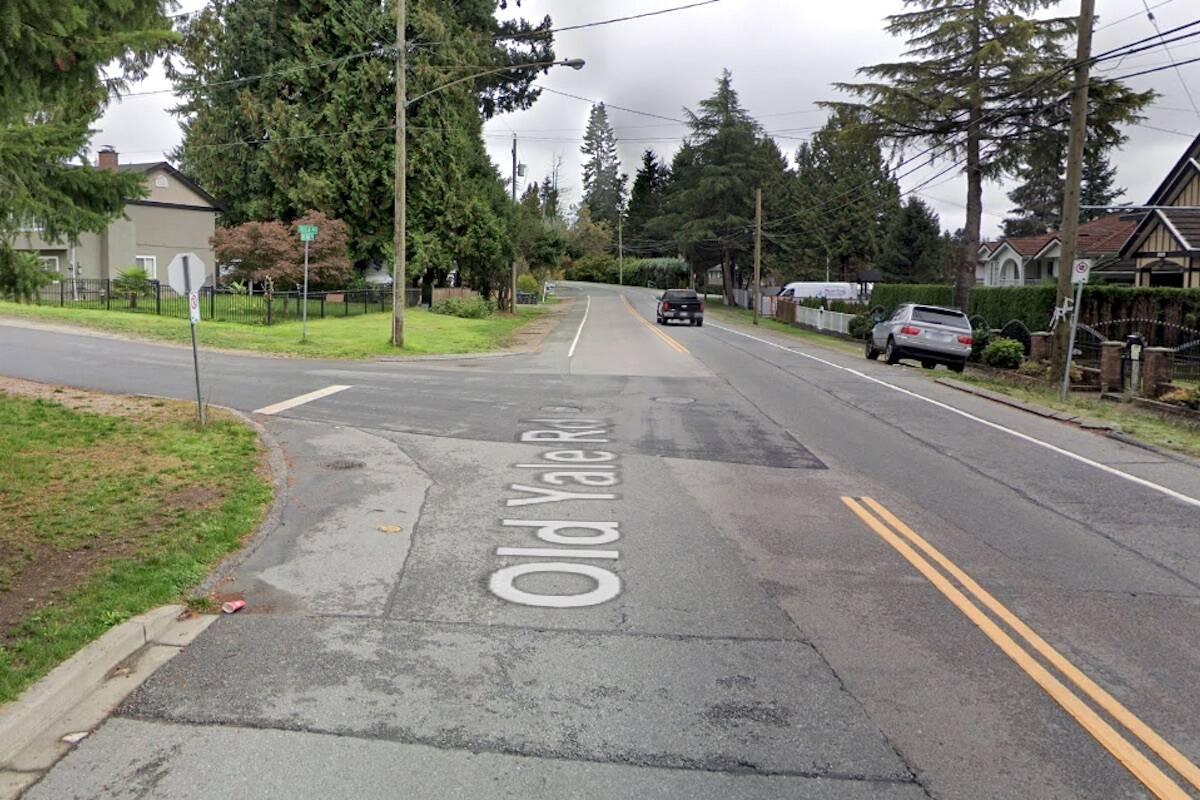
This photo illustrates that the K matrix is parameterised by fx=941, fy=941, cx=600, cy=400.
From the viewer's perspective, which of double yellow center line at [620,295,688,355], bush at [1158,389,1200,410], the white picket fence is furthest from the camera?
the white picket fence

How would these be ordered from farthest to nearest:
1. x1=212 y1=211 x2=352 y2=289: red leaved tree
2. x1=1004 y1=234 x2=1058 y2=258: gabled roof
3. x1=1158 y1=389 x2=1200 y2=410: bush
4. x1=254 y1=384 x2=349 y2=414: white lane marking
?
x1=1004 y1=234 x2=1058 y2=258: gabled roof → x1=212 y1=211 x2=352 y2=289: red leaved tree → x1=1158 y1=389 x2=1200 y2=410: bush → x1=254 y1=384 x2=349 y2=414: white lane marking

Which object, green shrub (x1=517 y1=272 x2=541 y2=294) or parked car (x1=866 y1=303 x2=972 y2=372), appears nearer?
parked car (x1=866 y1=303 x2=972 y2=372)

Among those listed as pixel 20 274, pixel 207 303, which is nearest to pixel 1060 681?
pixel 20 274

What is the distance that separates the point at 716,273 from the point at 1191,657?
106m

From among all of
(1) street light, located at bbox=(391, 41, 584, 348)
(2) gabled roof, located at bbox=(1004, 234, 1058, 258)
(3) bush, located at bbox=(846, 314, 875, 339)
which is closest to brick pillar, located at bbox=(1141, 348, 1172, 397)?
(1) street light, located at bbox=(391, 41, 584, 348)

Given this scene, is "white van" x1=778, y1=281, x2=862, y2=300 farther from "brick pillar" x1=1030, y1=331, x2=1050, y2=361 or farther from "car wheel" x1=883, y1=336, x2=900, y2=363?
"brick pillar" x1=1030, y1=331, x2=1050, y2=361

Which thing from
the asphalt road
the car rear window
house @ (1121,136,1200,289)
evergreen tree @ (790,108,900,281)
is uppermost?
evergreen tree @ (790,108,900,281)

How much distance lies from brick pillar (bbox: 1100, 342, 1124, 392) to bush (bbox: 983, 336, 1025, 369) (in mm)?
4305

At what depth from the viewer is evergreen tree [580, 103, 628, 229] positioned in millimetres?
141750

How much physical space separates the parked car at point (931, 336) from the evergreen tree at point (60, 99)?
1959 cm

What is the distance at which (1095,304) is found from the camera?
83.4 ft

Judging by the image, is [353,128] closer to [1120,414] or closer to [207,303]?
[207,303]

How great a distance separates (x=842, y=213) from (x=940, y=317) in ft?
166

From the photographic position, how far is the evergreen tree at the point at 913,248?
204 feet
